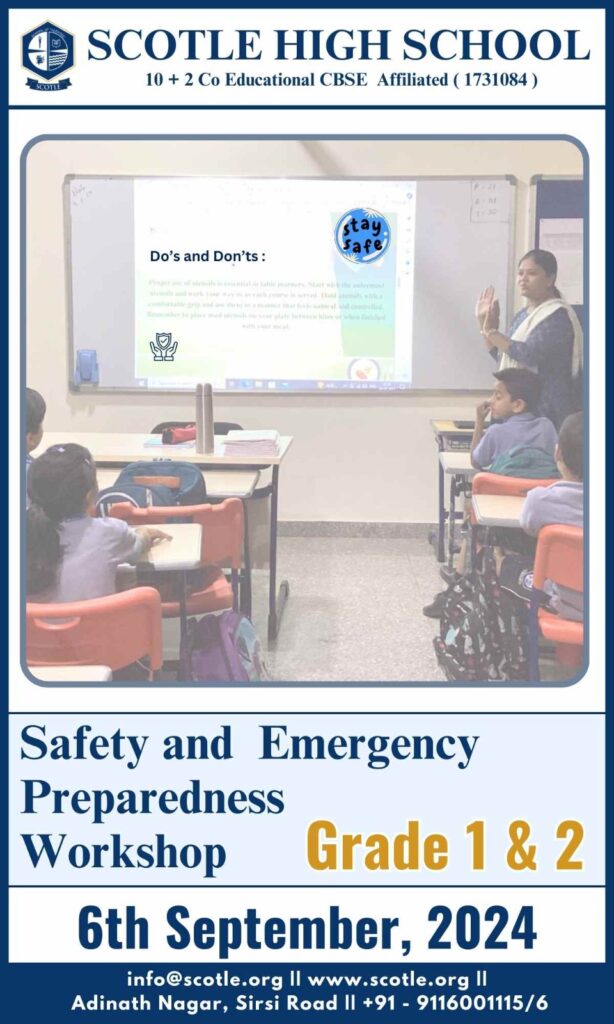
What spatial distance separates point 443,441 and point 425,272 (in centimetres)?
117

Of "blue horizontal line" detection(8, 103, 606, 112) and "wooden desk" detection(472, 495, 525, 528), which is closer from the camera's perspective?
"blue horizontal line" detection(8, 103, 606, 112)

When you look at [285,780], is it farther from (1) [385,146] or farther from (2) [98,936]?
(1) [385,146]

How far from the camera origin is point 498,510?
3217 mm

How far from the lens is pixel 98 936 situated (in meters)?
1.40

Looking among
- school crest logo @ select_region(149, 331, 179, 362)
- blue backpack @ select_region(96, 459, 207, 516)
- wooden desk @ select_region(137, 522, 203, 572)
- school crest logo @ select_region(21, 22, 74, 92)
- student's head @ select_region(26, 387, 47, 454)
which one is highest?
school crest logo @ select_region(149, 331, 179, 362)

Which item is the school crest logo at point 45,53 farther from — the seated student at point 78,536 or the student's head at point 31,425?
the seated student at point 78,536

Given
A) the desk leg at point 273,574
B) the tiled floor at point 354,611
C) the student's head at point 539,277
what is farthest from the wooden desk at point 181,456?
the student's head at point 539,277

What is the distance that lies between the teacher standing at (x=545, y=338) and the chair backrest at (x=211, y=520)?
1248 mm

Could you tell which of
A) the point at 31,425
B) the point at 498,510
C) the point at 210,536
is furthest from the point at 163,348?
the point at 31,425

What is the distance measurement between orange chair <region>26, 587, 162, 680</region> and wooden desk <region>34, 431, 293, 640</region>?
70.6 inches

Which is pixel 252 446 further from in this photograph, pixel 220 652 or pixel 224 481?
pixel 220 652

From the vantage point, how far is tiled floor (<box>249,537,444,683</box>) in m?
3.81

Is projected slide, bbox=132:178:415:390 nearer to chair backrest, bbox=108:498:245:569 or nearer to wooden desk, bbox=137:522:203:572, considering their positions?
chair backrest, bbox=108:498:245:569

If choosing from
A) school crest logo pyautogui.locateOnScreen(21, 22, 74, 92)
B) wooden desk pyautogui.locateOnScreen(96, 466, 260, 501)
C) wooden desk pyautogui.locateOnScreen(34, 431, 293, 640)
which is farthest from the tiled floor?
school crest logo pyautogui.locateOnScreen(21, 22, 74, 92)
